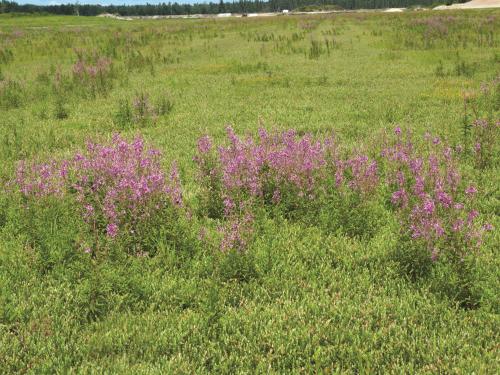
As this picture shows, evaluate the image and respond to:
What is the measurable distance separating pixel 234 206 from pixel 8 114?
8.01 m

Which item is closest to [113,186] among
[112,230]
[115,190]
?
[115,190]

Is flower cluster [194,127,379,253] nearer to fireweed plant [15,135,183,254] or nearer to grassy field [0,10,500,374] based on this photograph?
grassy field [0,10,500,374]

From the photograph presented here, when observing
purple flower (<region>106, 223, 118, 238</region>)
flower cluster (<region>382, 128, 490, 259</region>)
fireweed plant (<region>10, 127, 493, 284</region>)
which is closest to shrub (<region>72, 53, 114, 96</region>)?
fireweed plant (<region>10, 127, 493, 284</region>)

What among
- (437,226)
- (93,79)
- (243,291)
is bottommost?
(243,291)

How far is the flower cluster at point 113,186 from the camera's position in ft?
15.5

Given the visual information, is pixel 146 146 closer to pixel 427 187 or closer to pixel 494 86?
pixel 427 187

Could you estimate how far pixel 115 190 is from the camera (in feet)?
16.2

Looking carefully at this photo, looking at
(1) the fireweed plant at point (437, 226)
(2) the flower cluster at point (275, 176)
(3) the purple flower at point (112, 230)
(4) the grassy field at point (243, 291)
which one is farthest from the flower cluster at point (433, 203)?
(3) the purple flower at point (112, 230)

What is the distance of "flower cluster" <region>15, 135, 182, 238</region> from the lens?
15.5 ft

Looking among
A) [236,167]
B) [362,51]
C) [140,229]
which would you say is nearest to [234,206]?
[236,167]

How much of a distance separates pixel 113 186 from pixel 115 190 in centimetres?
31

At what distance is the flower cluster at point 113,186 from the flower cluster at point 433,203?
2.63 meters

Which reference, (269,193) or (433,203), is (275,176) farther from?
(433,203)

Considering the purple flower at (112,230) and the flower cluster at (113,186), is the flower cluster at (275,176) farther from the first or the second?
the purple flower at (112,230)
